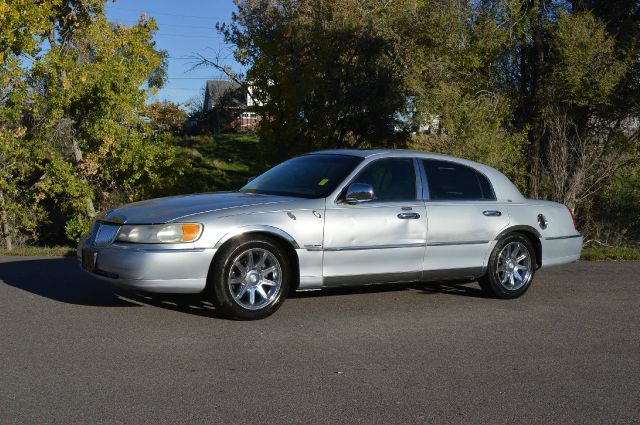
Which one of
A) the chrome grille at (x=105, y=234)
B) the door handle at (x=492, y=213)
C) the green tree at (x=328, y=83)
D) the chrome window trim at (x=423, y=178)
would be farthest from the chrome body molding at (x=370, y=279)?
the green tree at (x=328, y=83)

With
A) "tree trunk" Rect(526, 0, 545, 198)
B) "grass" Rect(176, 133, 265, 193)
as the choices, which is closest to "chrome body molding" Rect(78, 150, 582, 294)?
"tree trunk" Rect(526, 0, 545, 198)

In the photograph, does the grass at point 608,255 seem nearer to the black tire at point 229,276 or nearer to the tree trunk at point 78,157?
the black tire at point 229,276

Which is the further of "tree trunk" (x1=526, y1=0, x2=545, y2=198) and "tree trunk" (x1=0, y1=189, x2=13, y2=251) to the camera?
"tree trunk" (x1=0, y1=189, x2=13, y2=251)

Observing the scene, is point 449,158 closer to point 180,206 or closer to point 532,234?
point 532,234

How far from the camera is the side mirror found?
7516 millimetres

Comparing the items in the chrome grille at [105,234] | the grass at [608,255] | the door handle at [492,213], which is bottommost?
the grass at [608,255]

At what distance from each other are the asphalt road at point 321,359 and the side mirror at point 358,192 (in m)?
1.13

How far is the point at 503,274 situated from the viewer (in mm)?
8719

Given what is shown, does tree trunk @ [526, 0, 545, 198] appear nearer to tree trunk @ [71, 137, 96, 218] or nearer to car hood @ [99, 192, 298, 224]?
tree trunk @ [71, 137, 96, 218]

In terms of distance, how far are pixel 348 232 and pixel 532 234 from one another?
8.57ft

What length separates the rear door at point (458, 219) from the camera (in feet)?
26.7

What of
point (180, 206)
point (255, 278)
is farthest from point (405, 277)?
point (180, 206)

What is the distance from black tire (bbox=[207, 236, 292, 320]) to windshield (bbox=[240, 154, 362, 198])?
2.69 ft

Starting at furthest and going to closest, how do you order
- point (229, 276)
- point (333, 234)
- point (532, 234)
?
point (532, 234) → point (333, 234) → point (229, 276)
